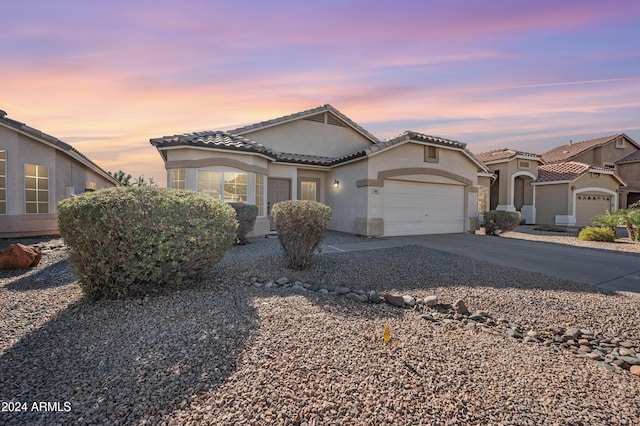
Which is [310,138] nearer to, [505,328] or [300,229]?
[300,229]

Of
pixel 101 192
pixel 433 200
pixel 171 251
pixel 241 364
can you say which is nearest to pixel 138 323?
pixel 171 251

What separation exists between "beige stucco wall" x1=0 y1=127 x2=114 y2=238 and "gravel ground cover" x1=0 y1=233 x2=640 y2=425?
23.7 feet

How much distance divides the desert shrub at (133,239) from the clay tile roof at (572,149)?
1375 inches

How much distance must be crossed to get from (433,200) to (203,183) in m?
10.5

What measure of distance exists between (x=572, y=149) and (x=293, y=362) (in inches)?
1507

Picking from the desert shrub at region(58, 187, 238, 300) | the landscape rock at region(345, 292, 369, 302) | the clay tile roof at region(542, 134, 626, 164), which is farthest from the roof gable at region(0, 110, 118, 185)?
the clay tile roof at region(542, 134, 626, 164)

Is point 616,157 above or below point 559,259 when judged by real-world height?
above

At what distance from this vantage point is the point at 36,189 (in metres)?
11.4

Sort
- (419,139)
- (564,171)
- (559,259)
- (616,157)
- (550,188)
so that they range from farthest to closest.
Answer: (616,157) → (550,188) → (564,171) → (419,139) → (559,259)

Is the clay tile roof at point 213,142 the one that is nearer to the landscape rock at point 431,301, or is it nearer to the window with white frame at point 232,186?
the window with white frame at point 232,186

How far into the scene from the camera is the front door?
14148mm

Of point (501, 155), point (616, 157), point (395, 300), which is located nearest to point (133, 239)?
point (395, 300)

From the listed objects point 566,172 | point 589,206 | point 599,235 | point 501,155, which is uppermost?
point 501,155

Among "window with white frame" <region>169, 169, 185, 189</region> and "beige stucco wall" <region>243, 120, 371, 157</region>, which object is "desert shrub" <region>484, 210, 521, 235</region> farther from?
"window with white frame" <region>169, 169, 185, 189</region>
